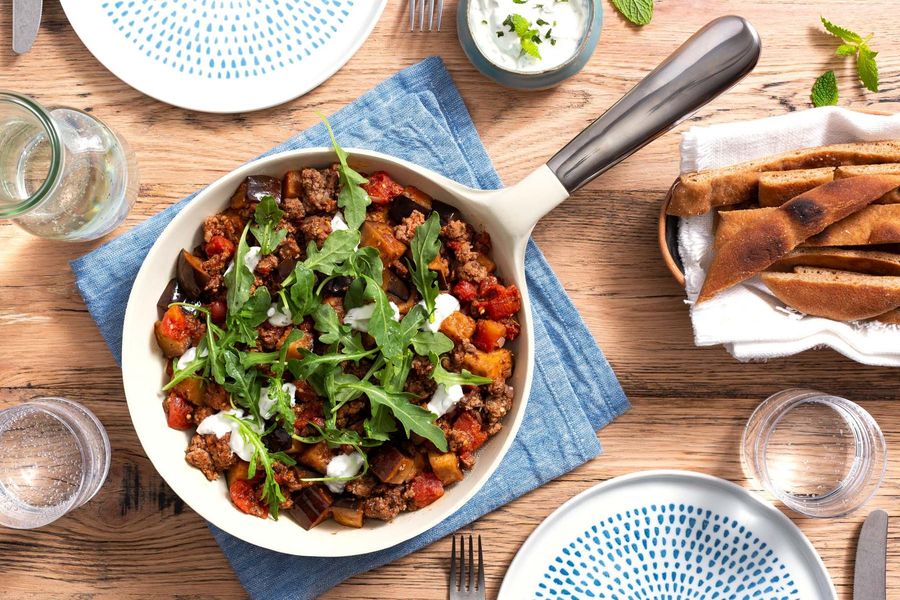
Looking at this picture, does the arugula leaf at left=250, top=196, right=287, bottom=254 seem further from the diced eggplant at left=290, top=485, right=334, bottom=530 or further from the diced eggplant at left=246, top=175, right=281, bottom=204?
the diced eggplant at left=290, top=485, right=334, bottom=530

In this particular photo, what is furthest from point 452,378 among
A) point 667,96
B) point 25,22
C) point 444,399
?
point 25,22

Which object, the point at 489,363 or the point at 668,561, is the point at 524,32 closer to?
the point at 489,363

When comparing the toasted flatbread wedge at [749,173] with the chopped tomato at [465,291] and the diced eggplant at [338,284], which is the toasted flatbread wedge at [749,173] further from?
the diced eggplant at [338,284]

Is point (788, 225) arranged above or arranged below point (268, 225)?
above

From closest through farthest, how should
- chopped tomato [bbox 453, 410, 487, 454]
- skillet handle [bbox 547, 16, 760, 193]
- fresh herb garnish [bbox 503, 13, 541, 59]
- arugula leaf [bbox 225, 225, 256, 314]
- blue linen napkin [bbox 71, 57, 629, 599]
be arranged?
1. skillet handle [bbox 547, 16, 760, 193]
2. arugula leaf [bbox 225, 225, 256, 314]
3. chopped tomato [bbox 453, 410, 487, 454]
4. fresh herb garnish [bbox 503, 13, 541, 59]
5. blue linen napkin [bbox 71, 57, 629, 599]

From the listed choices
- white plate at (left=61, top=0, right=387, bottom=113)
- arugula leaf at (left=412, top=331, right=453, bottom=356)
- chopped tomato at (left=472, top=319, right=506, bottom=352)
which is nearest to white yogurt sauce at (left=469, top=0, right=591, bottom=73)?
white plate at (left=61, top=0, right=387, bottom=113)

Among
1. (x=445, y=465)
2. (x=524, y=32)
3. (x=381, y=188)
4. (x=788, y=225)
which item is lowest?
(x=445, y=465)
